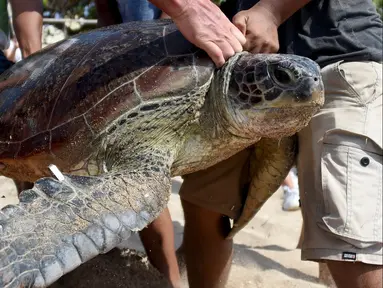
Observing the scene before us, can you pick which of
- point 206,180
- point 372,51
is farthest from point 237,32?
point 206,180

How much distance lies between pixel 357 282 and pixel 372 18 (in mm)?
870

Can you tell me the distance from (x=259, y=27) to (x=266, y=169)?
21.0 inches

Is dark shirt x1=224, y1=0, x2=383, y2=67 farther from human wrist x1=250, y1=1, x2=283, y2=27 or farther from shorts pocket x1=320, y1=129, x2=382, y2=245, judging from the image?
shorts pocket x1=320, y1=129, x2=382, y2=245

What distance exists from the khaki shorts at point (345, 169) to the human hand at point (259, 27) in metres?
0.22

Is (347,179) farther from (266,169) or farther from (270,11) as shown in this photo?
(270,11)

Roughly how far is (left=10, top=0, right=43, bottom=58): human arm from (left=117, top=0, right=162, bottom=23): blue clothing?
371 millimetres

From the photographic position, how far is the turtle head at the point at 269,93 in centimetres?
146

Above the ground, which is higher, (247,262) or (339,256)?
(339,256)

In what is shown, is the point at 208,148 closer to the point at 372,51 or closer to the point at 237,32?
the point at 237,32

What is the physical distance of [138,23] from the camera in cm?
179

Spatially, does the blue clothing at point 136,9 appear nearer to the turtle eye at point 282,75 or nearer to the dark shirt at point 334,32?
the dark shirt at point 334,32

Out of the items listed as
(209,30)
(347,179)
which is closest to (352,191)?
(347,179)

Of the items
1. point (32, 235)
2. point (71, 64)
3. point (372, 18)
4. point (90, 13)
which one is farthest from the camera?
point (90, 13)

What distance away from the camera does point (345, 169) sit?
1.61 metres
